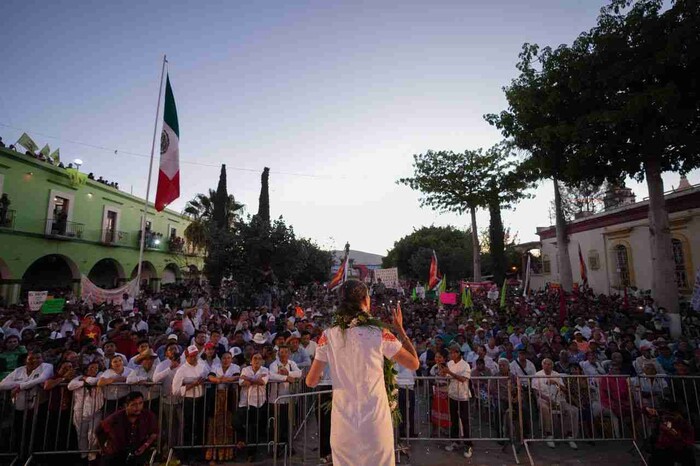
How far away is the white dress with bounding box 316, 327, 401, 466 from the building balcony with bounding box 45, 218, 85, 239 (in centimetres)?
2359

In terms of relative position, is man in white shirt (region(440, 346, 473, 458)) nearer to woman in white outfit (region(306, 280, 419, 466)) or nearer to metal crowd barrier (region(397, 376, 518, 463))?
metal crowd barrier (region(397, 376, 518, 463))

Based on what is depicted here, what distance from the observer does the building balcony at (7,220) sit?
17.5m

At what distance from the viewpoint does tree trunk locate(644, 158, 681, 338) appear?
44.7ft

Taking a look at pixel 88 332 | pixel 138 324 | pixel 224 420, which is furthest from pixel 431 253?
pixel 224 420

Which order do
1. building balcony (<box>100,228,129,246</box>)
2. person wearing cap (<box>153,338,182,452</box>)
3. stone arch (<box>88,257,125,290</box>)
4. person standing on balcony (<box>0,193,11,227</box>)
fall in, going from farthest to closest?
stone arch (<box>88,257,125,290</box>)
building balcony (<box>100,228,129,246</box>)
person standing on balcony (<box>0,193,11,227</box>)
person wearing cap (<box>153,338,182,452</box>)

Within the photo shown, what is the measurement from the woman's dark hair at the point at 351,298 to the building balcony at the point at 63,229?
23.5 m

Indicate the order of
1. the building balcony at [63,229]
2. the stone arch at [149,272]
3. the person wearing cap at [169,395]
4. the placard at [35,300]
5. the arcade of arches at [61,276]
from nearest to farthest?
the person wearing cap at [169,395] < the placard at [35,300] < the arcade of arches at [61,276] < the building balcony at [63,229] < the stone arch at [149,272]

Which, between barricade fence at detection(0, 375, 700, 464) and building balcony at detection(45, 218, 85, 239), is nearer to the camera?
barricade fence at detection(0, 375, 700, 464)

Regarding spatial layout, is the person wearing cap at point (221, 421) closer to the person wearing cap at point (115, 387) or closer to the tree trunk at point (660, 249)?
the person wearing cap at point (115, 387)

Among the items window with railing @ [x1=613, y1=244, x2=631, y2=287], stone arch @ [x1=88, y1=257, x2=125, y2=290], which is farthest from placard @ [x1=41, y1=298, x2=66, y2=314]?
window with railing @ [x1=613, y1=244, x2=631, y2=287]

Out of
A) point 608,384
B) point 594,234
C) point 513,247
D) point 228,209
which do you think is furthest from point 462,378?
point 513,247

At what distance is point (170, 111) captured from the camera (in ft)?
41.7

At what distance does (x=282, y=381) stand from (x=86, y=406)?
8.92 feet

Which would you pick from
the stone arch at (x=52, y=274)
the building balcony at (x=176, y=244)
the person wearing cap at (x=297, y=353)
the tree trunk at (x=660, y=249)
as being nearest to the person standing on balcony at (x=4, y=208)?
the stone arch at (x=52, y=274)
